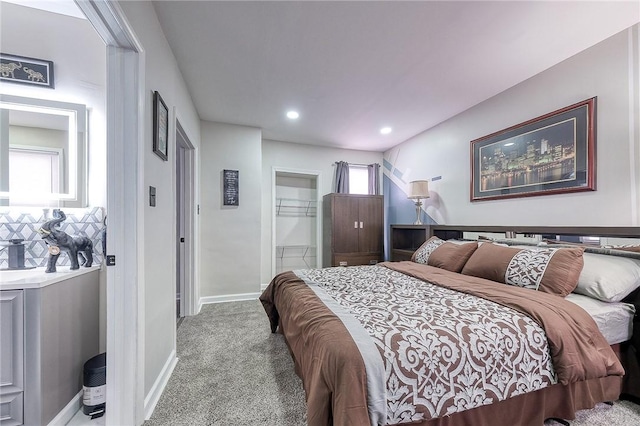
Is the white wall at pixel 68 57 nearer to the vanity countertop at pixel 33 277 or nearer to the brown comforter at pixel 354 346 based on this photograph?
the vanity countertop at pixel 33 277

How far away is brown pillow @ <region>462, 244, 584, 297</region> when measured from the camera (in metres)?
1.64

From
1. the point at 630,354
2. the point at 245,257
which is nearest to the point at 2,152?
the point at 245,257

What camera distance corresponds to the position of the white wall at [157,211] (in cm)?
149

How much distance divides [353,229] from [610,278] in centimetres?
297

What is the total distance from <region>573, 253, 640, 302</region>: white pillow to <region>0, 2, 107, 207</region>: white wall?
3.24 metres

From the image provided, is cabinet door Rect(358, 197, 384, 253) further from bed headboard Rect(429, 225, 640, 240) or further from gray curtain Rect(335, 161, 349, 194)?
bed headboard Rect(429, 225, 640, 240)

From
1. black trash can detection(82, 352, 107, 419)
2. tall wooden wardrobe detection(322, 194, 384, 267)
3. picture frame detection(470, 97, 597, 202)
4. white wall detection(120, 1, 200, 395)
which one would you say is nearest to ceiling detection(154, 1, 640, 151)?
white wall detection(120, 1, 200, 395)

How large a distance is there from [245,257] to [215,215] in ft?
2.44

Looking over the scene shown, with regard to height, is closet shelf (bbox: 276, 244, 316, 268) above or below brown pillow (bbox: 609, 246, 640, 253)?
below

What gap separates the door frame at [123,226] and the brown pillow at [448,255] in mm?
2483

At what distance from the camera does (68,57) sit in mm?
1660

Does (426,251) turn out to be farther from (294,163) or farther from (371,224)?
(294,163)

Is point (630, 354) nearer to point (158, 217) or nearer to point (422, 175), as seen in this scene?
point (422, 175)

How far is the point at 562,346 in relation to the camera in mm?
1238
